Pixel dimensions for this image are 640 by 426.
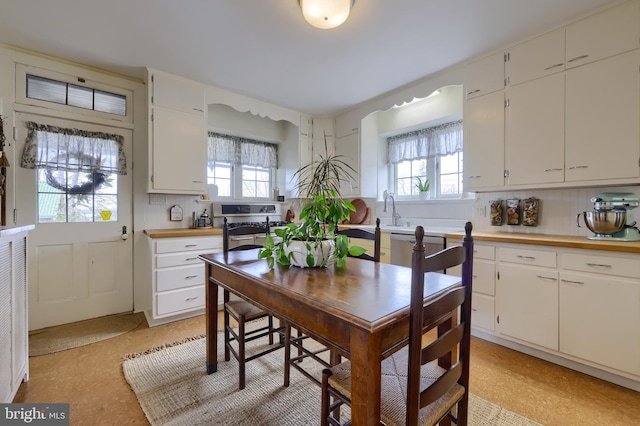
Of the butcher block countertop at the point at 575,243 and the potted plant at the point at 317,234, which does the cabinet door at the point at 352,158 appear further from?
the potted plant at the point at 317,234

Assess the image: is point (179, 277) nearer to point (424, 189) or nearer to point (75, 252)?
point (75, 252)

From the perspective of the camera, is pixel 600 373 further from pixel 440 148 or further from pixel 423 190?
pixel 440 148

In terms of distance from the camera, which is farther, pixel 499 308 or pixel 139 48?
pixel 139 48

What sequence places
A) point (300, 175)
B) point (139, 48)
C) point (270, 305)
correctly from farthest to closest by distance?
point (300, 175), point (139, 48), point (270, 305)

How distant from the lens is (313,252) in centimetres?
144

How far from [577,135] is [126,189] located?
419cm

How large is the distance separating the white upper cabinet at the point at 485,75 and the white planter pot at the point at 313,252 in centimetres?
229

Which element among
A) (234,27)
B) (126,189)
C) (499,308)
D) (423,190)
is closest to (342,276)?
(499,308)

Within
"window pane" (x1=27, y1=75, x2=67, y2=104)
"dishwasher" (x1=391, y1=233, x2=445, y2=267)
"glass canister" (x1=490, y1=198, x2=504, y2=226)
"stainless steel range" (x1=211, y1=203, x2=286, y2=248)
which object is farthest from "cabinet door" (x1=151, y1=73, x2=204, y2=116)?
"glass canister" (x1=490, y1=198, x2=504, y2=226)

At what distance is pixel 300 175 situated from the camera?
4090 mm

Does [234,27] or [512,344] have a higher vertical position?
[234,27]

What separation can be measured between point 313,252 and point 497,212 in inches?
87.4

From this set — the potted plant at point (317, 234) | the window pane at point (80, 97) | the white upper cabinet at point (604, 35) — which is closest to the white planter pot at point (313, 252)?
the potted plant at point (317, 234)

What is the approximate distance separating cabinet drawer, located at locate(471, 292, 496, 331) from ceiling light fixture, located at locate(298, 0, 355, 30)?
2.37m
